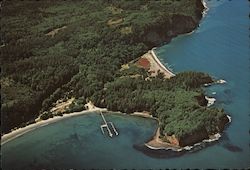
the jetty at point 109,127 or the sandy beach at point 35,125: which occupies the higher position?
the sandy beach at point 35,125

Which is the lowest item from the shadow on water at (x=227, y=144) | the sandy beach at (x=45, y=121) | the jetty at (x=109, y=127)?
the shadow on water at (x=227, y=144)

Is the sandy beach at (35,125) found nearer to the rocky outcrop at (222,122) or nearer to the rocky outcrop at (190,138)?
the rocky outcrop at (190,138)

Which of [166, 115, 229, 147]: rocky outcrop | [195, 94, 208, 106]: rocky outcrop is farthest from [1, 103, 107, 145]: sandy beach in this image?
[166, 115, 229, 147]: rocky outcrop

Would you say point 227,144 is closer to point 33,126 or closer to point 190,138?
point 190,138

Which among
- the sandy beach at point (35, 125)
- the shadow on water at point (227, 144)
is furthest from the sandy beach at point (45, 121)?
the shadow on water at point (227, 144)

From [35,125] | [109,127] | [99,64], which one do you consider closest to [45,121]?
[35,125]

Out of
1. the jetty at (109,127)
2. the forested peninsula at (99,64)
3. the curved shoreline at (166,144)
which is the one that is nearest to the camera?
the curved shoreline at (166,144)

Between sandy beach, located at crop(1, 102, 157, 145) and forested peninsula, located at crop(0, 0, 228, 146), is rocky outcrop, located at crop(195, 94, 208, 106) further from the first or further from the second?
sandy beach, located at crop(1, 102, 157, 145)

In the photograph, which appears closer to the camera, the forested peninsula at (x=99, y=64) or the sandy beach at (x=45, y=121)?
the sandy beach at (x=45, y=121)
